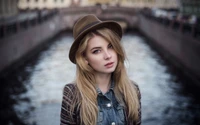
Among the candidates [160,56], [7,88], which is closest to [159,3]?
[160,56]

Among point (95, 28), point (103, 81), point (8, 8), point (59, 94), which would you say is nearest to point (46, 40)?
point (8, 8)

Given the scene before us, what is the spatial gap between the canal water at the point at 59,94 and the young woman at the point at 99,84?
8720 mm

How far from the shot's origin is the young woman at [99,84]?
2.58 metres

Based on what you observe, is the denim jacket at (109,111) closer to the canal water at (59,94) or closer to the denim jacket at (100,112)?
the denim jacket at (100,112)

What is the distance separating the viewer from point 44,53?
27.2 metres

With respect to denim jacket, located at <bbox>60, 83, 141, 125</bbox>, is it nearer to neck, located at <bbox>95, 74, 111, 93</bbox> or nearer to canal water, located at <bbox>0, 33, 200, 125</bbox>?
neck, located at <bbox>95, 74, 111, 93</bbox>

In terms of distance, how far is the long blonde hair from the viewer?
2.57 m

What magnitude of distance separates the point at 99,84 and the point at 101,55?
212 millimetres

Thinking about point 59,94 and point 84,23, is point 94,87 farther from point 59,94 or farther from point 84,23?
point 59,94

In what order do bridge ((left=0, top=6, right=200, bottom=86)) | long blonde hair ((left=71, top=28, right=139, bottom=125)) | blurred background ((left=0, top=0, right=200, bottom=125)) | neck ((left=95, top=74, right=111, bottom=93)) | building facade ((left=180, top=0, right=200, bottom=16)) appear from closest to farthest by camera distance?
long blonde hair ((left=71, top=28, right=139, bottom=125)) → neck ((left=95, top=74, right=111, bottom=93)) → blurred background ((left=0, top=0, right=200, bottom=125)) → bridge ((left=0, top=6, right=200, bottom=86)) → building facade ((left=180, top=0, right=200, bottom=16))

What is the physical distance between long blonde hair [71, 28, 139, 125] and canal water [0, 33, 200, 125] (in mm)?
8720

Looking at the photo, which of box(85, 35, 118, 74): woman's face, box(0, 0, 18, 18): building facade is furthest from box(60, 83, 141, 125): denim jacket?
box(0, 0, 18, 18): building facade

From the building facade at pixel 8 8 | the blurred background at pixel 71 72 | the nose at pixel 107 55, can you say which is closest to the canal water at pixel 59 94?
the blurred background at pixel 71 72

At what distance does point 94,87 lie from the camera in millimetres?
2668
